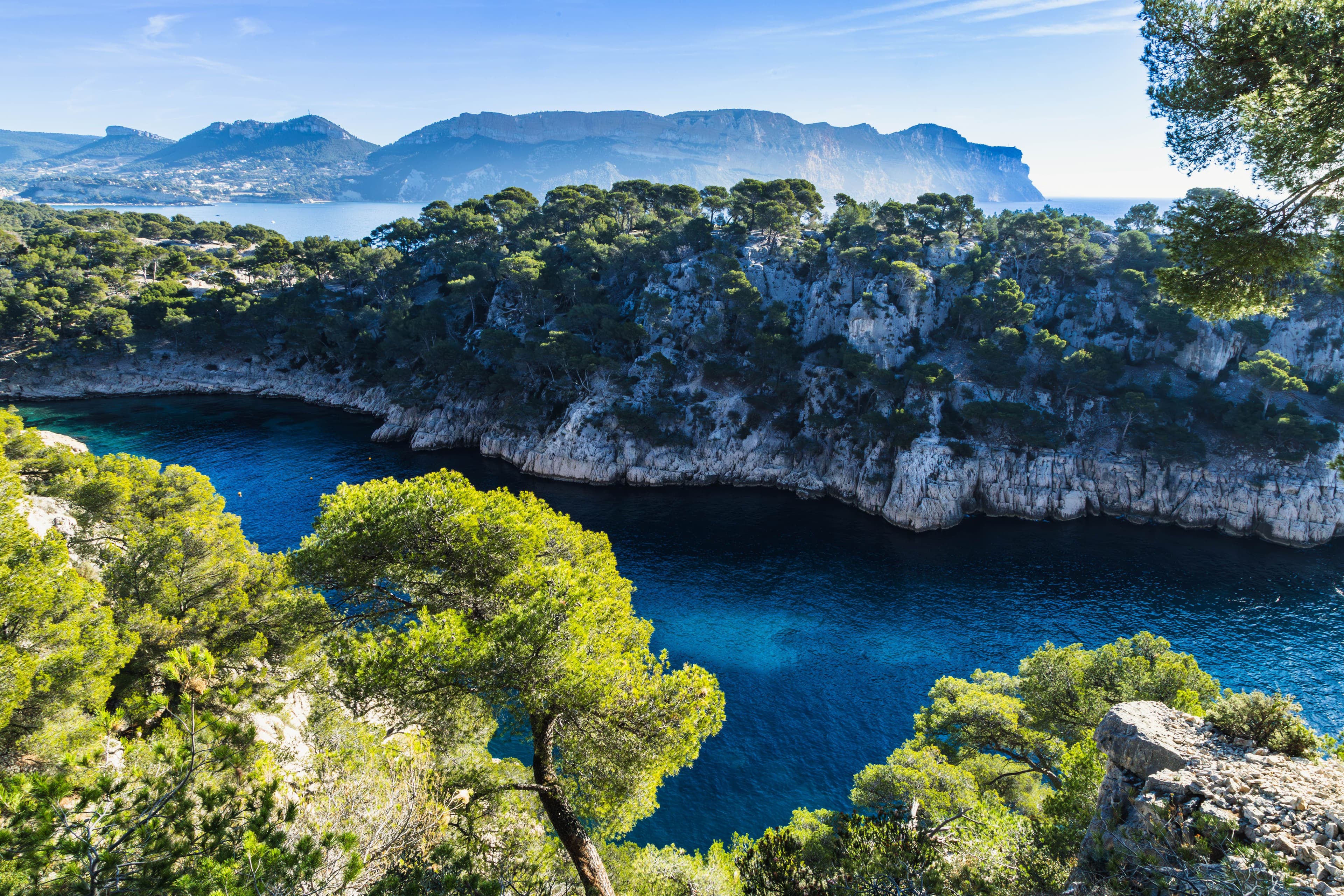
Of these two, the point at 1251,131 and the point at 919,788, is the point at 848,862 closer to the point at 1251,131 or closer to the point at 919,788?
the point at 919,788

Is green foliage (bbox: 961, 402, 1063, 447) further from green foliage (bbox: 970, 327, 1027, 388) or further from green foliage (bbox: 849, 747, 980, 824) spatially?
green foliage (bbox: 849, 747, 980, 824)

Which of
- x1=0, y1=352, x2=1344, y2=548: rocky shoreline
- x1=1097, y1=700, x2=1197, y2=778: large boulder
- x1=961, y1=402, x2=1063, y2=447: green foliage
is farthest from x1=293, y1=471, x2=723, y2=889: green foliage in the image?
x1=961, y1=402, x2=1063, y2=447: green foliage

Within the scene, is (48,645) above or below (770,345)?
below

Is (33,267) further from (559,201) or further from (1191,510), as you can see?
(1191,510)

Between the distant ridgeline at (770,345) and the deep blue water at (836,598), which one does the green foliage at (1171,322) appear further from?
the deep blue water at (836,598)

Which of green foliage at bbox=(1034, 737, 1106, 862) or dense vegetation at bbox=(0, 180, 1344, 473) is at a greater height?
dense vegetation at bbox=(0, 180, 1344, 473)

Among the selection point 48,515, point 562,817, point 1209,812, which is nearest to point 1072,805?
point 1209,812
